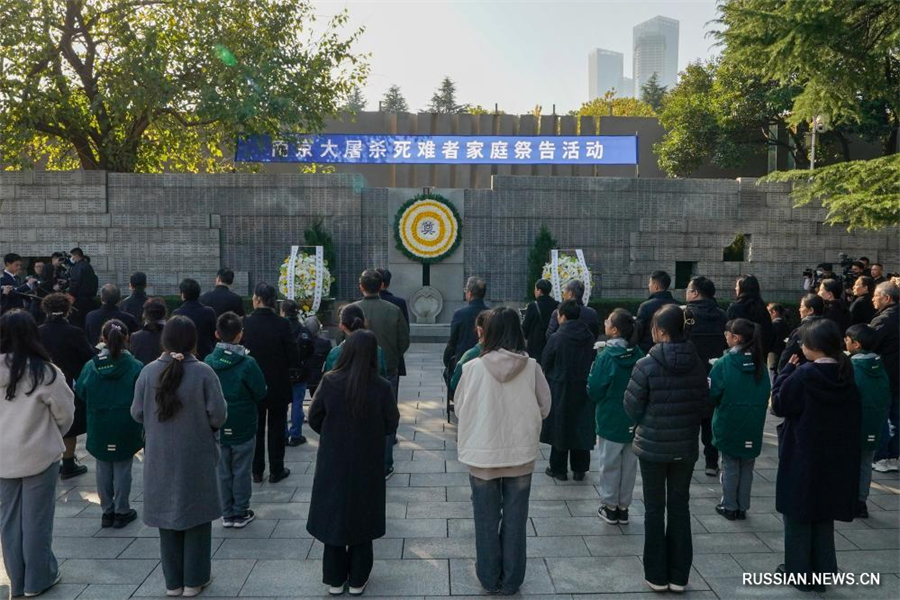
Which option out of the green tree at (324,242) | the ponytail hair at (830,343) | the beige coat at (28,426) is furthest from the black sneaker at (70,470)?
the green tree at (324,242)

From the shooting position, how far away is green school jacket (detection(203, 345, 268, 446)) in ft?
16.1

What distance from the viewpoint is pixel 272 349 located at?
5.64 metres

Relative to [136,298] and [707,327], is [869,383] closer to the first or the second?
[707,327]

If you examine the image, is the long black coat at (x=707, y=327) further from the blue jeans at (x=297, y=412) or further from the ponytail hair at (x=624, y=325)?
the blue jeans at (x=297, y=412)

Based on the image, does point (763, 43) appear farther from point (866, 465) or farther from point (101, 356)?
point (101, 356)

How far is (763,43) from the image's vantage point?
34.0 ft

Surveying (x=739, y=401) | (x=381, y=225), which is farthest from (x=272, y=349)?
(x=381, y=225)

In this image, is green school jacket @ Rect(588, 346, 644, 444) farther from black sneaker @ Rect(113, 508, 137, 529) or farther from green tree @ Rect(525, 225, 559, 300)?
green tree @ Rect(525, 225, 559, 300)

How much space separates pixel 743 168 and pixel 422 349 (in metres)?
16.2

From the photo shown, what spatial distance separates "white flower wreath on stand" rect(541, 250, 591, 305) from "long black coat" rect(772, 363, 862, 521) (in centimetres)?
811

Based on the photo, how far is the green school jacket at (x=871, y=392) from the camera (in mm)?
5004

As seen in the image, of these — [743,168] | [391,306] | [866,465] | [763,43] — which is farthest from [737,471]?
[743,168]

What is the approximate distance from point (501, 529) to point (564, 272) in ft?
28.4

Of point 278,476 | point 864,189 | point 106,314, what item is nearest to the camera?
point 278,476
